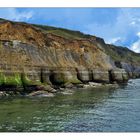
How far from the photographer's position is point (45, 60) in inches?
2304

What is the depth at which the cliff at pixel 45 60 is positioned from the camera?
161 feet

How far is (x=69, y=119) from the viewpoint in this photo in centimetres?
3044

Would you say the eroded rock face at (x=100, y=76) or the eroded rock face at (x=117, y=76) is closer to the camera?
the eroded rock face at (x=100, y=76)

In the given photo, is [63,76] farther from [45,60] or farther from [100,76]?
[100,76]

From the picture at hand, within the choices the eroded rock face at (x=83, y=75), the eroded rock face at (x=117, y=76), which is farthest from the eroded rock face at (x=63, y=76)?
the eroded rock face at (x=117, y=76)

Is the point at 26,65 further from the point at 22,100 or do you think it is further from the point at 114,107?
the point at 114,107

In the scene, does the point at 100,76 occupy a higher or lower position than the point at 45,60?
lower

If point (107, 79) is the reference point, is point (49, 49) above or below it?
above

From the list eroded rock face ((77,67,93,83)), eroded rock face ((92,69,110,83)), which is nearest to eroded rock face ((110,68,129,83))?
eroded rock face ((92,69,110,83))

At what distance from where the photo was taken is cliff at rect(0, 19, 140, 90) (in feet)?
161

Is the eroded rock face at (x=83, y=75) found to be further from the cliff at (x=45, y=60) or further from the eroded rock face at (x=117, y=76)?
the eroded rock face at (x=117, y=76)

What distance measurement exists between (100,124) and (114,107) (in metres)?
8.78

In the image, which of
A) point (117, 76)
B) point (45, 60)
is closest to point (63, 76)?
point (45, 60)
